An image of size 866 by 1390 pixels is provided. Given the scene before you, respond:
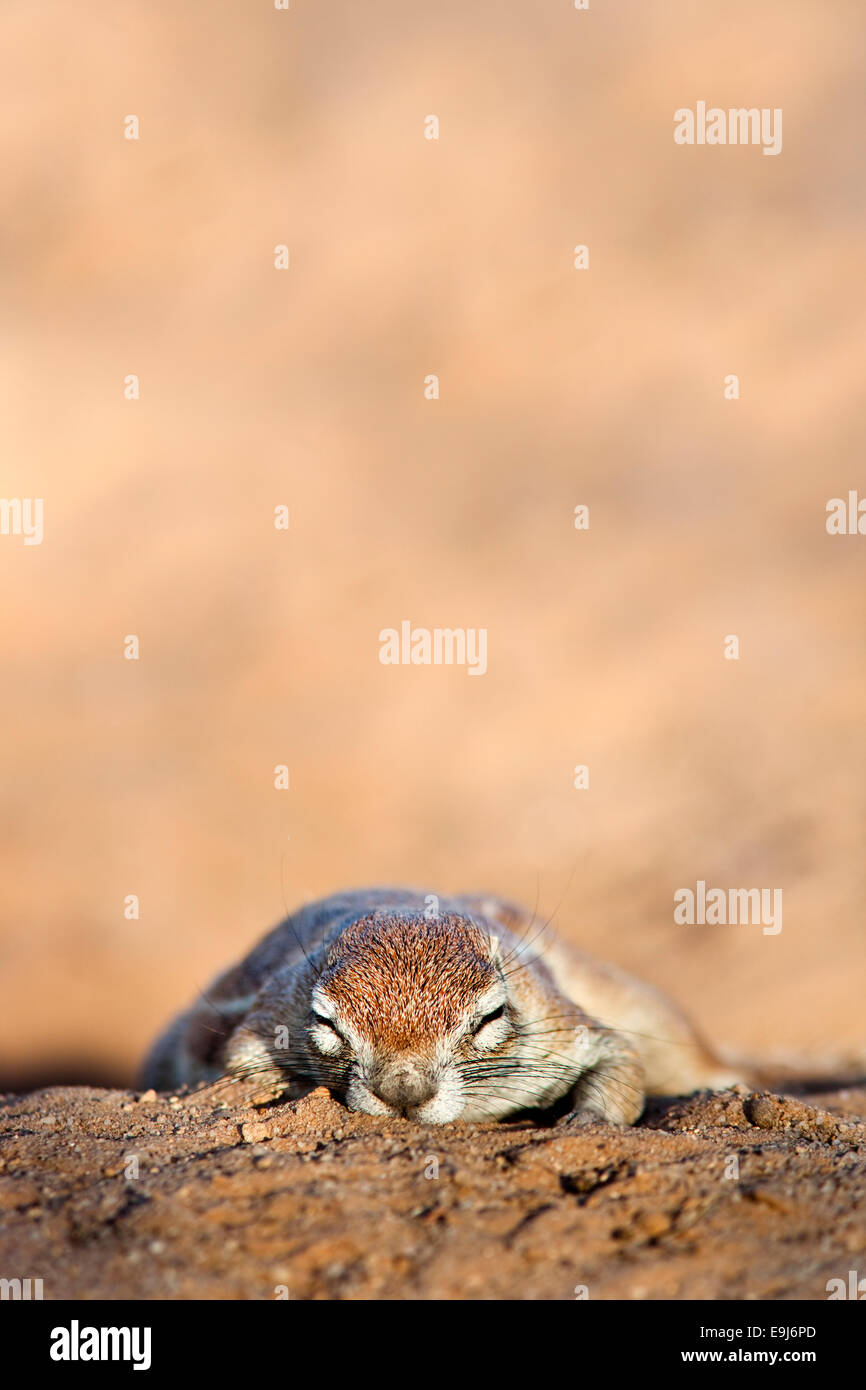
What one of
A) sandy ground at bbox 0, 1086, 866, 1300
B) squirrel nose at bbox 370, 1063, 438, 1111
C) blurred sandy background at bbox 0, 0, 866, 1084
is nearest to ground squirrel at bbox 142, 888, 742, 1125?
squirrel nose at bbox 370, 1063, 438, 1111

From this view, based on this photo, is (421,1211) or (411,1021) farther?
(411,1021)

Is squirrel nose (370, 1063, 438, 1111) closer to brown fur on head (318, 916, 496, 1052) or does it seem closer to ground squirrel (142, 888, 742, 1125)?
ground squirrel (142, 888, 742, 1125)

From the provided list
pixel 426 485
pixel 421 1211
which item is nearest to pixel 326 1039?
pixel 421 1211

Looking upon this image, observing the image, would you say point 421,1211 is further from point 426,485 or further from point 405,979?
point 426,485

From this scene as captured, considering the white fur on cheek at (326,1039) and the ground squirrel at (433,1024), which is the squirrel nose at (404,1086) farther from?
the white fur on cheek at (326,1039)

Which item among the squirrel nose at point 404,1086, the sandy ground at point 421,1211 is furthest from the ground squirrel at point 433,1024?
the sandy ground at point 421,1211

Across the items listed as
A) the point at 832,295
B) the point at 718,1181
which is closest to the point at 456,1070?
the point at 718,1181
